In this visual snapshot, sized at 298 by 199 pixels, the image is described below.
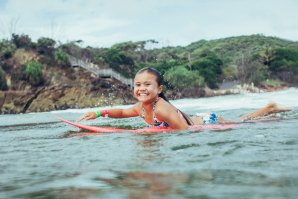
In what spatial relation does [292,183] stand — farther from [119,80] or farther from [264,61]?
[264,61]

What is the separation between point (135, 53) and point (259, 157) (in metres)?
55.6

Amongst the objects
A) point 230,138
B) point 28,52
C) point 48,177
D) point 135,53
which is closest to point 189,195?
point 48,177

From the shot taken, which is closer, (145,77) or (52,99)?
(145,77)

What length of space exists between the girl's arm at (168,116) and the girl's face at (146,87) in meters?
0.15

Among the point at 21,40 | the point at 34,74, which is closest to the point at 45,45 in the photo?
the point at 21,40

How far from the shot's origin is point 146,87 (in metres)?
5.17

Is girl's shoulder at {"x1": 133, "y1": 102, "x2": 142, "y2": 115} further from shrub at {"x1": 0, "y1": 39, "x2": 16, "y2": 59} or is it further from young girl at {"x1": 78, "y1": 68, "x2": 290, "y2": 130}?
shrub at {"x1": 0, "y1": 39, "x2": 16, "y2": 59}

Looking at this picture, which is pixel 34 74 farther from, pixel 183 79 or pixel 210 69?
pixel 210 69

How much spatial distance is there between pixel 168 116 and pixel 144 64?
45962 mm

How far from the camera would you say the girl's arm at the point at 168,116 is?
203 inches

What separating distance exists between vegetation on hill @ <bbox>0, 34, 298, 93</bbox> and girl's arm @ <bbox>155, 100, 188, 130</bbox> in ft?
106

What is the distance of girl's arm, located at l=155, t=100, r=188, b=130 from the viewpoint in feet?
16.9

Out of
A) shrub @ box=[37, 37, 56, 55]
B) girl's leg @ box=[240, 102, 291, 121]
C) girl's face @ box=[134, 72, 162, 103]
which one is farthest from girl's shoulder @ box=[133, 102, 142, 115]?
shrub @ box=[37, 37, 56, 55]

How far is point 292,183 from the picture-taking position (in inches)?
76.4
